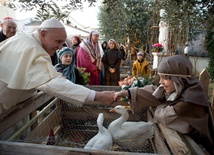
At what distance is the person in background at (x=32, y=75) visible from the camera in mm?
1456

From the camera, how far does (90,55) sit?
16.8 feet

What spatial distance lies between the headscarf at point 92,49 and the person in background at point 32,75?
3.30 m

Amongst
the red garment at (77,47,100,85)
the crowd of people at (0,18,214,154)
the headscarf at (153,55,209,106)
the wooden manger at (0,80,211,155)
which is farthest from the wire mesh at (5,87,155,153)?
the red garment at (77,47,100,85)

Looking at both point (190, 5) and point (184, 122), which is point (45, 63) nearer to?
point (184, 122)

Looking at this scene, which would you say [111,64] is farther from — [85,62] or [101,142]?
[101,142]

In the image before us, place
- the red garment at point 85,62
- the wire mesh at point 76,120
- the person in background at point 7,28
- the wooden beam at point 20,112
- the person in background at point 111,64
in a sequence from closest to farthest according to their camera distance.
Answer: the wooden beam at point 20,112 → the wire mesh at point 76,120 → the person in background at point 7,28 → the red garment at point 85,62 → the person in background at point 111,64

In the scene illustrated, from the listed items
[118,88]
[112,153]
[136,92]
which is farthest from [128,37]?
[112,153]

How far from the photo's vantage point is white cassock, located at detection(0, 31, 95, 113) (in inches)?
57.1

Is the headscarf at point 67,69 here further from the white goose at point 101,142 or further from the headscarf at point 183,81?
the headscarf at point 183,81

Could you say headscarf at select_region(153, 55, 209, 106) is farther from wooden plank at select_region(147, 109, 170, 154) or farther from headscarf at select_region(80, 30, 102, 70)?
headscarf at select_region(80, 30, 102, 70)

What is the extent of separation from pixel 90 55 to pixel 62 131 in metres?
2.80

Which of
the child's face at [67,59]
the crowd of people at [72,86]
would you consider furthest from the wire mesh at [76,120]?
the child's face at [67,59]

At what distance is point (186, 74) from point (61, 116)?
1.77 m

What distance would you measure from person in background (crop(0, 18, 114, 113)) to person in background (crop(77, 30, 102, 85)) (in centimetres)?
325
